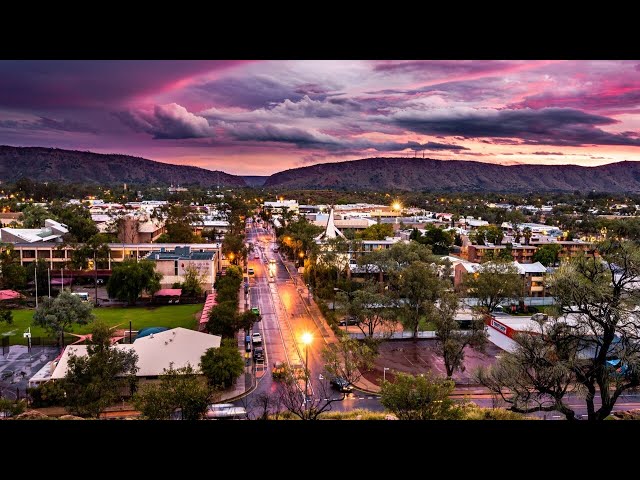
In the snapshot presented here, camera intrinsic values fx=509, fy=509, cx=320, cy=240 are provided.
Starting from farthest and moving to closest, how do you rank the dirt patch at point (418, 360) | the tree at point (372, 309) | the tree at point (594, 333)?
1. the tree at point (372, 309)
2. the dirt patch at point (418, 360)
3. the tree at point (594, 333)

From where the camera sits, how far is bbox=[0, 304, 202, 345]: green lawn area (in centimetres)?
1712

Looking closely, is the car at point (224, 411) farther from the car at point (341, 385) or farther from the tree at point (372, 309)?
the tree at point (372, 309)

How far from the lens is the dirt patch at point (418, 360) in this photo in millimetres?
13680

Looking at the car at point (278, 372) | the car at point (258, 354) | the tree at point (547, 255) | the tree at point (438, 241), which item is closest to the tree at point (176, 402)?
the car at point (278, 372)

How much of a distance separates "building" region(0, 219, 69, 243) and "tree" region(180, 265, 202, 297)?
1097 cm

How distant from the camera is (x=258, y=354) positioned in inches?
586

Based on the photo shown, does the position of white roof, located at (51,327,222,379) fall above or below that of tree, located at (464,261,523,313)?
below

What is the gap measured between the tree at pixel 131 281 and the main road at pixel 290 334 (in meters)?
4.11

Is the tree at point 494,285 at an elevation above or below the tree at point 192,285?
above

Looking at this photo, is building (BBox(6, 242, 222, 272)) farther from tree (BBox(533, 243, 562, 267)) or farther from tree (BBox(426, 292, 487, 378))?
tree (BBox(533, 243, 562, 267))

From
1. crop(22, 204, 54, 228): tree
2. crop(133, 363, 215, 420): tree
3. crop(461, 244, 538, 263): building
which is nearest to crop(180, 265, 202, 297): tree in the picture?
crop(133, 363, 215, 420): tree

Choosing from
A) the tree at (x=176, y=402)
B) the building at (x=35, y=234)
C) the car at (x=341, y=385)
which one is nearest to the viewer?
the tree at (x=176, y=402)

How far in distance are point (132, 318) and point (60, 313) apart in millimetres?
3836
